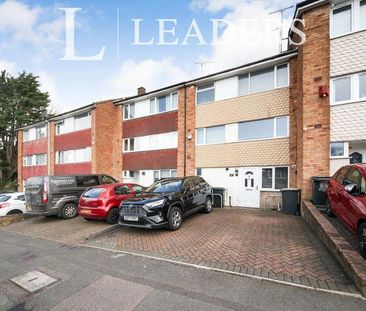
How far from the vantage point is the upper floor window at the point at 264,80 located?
11734 millimetres

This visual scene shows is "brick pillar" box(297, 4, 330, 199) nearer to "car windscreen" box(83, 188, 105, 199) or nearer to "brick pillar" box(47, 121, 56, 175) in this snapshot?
"car windscreen" box(83, 188, 105, 199)

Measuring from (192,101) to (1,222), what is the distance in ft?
37.6

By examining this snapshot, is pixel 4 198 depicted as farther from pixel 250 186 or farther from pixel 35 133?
pixel 35 133

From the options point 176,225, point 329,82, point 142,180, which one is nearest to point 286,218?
point 176,225

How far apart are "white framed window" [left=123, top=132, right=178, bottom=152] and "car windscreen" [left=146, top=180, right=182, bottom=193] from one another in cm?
671

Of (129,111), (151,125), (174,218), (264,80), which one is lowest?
(174,218)

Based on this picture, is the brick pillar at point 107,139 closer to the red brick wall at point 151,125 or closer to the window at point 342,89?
the red brick wall at point 151,125

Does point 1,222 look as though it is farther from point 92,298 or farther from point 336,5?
point 336,5

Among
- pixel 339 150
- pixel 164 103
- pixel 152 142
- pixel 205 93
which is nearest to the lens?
pixel 339 150

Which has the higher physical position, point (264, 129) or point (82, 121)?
point (82, 121)

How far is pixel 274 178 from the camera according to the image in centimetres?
1166

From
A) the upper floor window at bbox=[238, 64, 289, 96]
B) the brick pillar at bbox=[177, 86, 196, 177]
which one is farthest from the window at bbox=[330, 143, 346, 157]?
the brick pillar at bbox=[177, 86, 196, 177]

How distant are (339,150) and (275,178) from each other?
3.24m

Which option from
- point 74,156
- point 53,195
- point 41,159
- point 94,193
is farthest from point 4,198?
point 41,159
